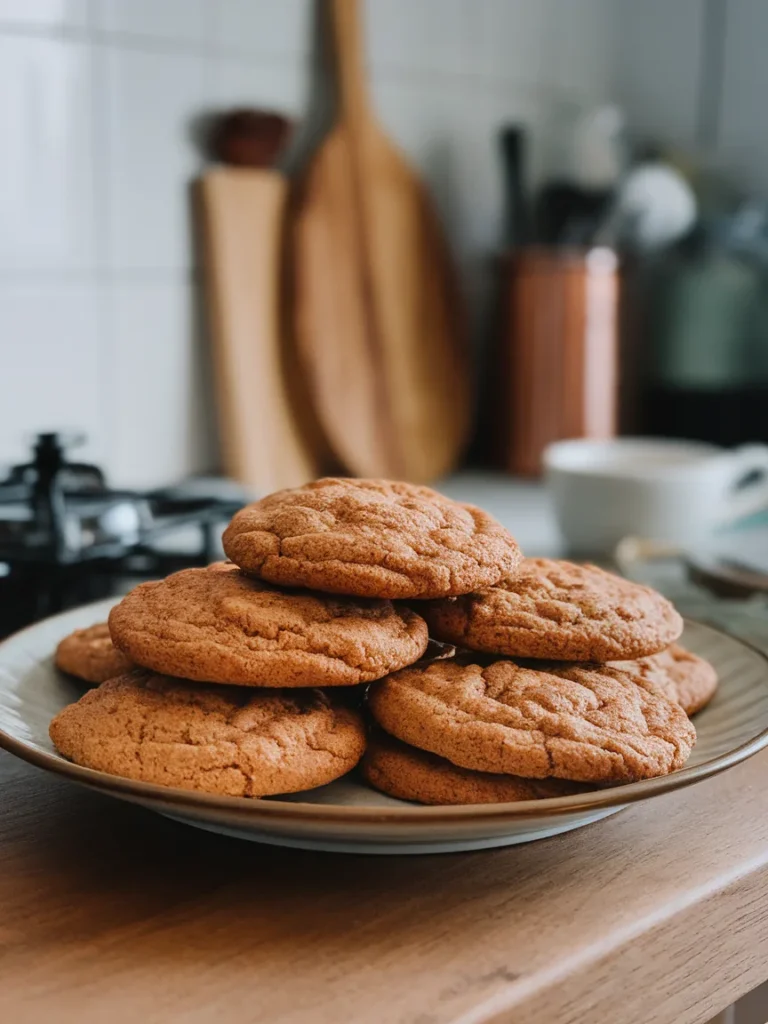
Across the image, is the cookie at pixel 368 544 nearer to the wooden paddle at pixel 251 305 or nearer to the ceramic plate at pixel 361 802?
the ceramic plate at pixel 361 802

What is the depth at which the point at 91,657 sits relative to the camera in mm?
647

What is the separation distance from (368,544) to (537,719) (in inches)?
4.7

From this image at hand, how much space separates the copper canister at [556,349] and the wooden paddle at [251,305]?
0.41m

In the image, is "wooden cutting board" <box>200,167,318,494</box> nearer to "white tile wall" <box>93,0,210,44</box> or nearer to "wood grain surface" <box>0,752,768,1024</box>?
"white tile wall" <box>93,0,210,44</box>

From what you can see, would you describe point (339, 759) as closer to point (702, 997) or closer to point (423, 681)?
point (423, 681)

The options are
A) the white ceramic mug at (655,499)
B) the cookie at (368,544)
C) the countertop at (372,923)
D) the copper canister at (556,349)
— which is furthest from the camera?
the copper canister at (556,349)

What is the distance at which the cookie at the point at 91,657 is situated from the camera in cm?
64

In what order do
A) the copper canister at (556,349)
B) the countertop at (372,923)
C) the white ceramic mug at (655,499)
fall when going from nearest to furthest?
1. the countertop at (372,923)
2. the white ceramic mug at (655,499)
3. the copper canister at (556,349)

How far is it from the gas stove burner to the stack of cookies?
366 millimetres

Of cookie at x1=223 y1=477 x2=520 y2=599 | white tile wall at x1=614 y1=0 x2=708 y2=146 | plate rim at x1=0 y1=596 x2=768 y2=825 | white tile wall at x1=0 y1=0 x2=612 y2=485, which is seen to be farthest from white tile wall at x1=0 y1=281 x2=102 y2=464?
white tile wall at x1=614 y1=0 x2=708 y2=146

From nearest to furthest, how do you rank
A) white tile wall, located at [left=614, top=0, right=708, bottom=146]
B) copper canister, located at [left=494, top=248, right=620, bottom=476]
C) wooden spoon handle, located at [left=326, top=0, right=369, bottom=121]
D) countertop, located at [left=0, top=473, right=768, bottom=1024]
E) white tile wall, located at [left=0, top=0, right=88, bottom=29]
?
countertop, located at [left=0, top=473, right=768, bottom=1024] < white tile wall, located at [left=0, top=0, right=88, bottom=29] < wooden spoon handle, located at [left=326, top=0, right=369, bottom=121] < copper canister, located at [left=494, top=248, right=620, bottom=476] < white tile wall, located at [left=614, top=0, right=708, bottom=146]

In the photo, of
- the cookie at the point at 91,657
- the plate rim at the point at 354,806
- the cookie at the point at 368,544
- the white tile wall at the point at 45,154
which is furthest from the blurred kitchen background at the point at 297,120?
the plate rim at the point at 354,806

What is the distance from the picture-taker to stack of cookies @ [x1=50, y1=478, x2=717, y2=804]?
20.2 inches

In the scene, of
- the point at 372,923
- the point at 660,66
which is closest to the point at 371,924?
the point at 372,923
